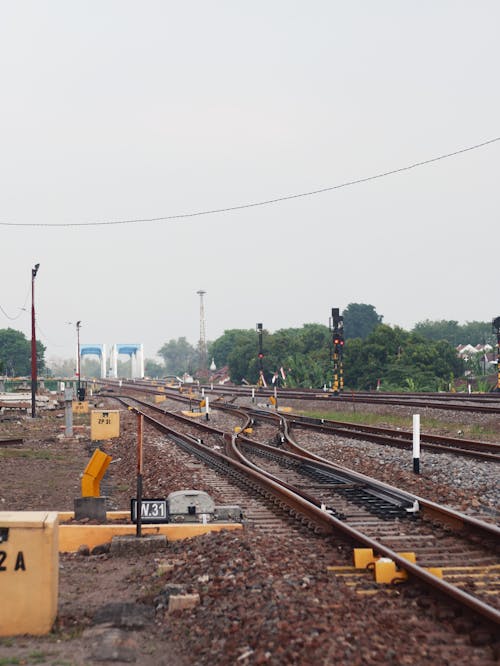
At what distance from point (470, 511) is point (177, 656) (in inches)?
243

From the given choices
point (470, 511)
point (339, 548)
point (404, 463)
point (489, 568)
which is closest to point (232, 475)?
point (404, 463)

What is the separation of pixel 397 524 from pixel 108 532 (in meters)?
3.43

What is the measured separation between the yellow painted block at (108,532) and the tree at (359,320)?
14280 cm

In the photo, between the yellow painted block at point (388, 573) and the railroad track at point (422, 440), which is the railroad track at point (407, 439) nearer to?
the railroad track at point (422, 440)

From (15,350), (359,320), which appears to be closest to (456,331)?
(359,320)

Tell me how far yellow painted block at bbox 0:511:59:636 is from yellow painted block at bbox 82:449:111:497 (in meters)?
3.81

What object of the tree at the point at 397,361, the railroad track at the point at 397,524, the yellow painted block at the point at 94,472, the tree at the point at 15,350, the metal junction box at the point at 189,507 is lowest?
the railroad track at the point at 397,524

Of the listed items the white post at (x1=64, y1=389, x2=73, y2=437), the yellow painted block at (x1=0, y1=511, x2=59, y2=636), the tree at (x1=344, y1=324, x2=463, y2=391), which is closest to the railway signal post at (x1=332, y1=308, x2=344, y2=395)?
the tree at (x1=344, y1=324, x2=463, y2=391)

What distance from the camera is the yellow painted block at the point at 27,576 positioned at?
585cm

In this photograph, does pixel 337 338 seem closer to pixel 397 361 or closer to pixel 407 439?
pixel 397 361

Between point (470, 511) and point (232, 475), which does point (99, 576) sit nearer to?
point (470, 511)

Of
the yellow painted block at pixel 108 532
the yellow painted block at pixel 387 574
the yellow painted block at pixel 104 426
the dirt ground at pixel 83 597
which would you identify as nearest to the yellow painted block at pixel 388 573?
the yellow painted block at pixel 387 574

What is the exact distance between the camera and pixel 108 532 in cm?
880

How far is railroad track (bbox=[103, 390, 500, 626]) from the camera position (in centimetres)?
668
